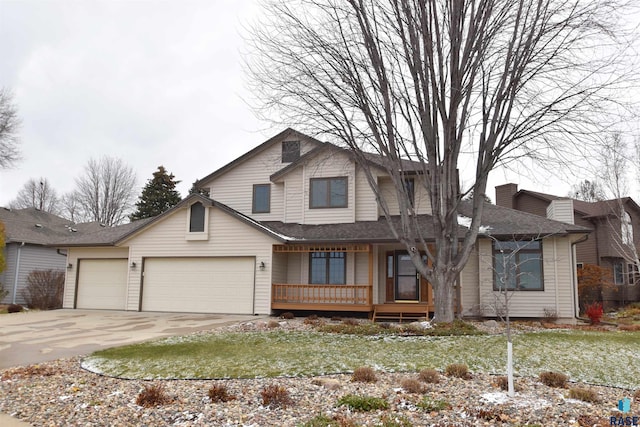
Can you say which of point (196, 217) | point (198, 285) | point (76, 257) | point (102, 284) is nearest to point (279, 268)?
point (198, 285)

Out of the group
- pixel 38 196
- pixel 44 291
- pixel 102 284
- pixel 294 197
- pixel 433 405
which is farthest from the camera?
pixel 38 196

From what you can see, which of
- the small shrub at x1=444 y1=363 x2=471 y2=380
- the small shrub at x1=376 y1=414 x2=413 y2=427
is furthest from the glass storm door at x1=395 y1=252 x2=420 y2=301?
the small shrub at x1=376 y1=414 x2=413 y2=427

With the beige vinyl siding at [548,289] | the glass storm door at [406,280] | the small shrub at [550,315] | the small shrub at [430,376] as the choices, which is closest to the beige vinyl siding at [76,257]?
the glass storm door at [406,280]

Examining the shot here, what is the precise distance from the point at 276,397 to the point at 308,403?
15.9 inches

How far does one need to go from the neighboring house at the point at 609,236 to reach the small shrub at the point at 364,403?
20.7 meters

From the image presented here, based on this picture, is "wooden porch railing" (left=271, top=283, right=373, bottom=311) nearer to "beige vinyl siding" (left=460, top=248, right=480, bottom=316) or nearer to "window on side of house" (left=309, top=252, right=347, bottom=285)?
"window on side of house" (left=309, top=252, right=347, bottom=285)

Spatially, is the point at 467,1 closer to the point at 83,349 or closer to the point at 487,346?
the point at 487,346

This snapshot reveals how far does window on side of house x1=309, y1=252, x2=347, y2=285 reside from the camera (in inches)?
647

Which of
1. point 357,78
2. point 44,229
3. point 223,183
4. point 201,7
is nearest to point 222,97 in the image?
point 201,7

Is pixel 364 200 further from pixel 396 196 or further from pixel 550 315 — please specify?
pixel 550 315

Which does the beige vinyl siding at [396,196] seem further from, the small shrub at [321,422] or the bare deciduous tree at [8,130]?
the bare deciduous tree at [8,130]

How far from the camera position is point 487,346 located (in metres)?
8.45

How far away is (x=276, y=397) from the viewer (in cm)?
555

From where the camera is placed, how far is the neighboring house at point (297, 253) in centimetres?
1483
